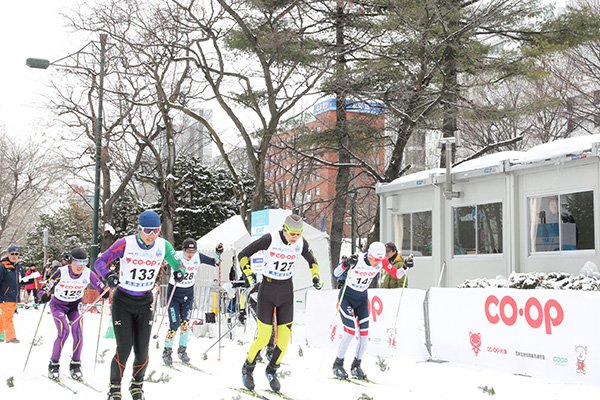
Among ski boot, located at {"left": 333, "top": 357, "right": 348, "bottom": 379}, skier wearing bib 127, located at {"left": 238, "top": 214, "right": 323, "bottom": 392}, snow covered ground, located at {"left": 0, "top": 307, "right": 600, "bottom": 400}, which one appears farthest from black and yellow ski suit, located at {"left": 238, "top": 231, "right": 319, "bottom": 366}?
ski boot, located at {"left": 333, "top": 357, "right": 348, "bottom": 379}

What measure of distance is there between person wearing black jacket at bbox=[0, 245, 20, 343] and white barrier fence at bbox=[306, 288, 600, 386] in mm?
6642

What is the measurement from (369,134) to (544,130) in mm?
9543

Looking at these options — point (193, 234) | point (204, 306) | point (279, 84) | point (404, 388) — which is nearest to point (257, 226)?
point (204, 306)

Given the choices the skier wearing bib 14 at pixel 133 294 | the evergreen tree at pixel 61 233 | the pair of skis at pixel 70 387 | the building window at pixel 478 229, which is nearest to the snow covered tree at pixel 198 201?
the evergreen tree at pixel 61 233

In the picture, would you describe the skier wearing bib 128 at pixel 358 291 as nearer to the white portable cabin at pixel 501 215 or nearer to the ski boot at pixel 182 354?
the ski boot at pixel 182 354

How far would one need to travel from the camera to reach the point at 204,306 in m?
21.4

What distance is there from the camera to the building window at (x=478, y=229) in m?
18.1

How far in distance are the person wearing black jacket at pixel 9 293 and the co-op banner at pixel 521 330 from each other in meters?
8.59

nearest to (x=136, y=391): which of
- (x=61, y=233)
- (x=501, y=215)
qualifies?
(x=501, y=215)

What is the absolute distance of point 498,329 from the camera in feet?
35.8

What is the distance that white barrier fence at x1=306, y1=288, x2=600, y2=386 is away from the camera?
9.54 metres

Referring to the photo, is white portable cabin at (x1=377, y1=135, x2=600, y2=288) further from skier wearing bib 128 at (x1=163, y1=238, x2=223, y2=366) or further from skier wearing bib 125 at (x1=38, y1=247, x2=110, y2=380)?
skier wearing bib 125 at (x1=38, y1=247, x2=110, y2=380)

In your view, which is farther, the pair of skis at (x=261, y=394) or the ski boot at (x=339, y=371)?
the ski boot at (x=339, y=371)

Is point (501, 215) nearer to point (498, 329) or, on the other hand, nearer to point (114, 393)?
point (498, 329)
